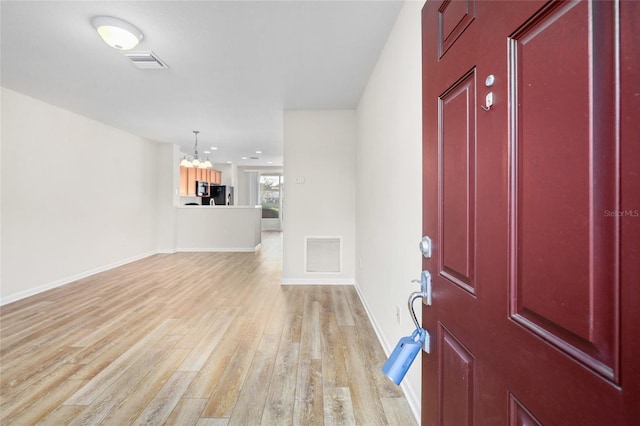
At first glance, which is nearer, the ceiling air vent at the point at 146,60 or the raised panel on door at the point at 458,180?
the raised panel on door at the point at 458,180

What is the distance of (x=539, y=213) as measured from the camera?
0.53m

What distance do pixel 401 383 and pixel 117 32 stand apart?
3023 mm

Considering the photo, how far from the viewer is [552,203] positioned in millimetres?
497

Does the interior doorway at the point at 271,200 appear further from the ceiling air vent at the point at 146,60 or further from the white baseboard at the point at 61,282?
the ceiling air vent at the point at 146,60

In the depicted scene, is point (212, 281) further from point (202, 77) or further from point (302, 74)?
point (302, 74)

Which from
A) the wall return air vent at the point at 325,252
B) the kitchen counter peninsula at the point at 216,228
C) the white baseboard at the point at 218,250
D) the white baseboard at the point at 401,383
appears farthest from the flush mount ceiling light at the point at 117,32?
the white baseboard at the point at 218,250

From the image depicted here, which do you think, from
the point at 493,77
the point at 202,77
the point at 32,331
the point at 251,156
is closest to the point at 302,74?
the point at 202,77

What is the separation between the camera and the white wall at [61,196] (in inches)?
134

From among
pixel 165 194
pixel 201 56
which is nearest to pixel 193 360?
pixel 201 56

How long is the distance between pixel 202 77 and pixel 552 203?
3.26 meters

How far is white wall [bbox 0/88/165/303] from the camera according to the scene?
3410mm

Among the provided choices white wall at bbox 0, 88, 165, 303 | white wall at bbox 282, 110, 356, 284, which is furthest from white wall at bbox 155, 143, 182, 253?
white wall at bbox 282, 110, 356, 284

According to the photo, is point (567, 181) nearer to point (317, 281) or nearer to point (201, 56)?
point (201, 56)

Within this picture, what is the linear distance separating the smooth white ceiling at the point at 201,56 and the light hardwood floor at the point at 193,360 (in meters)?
2.38
